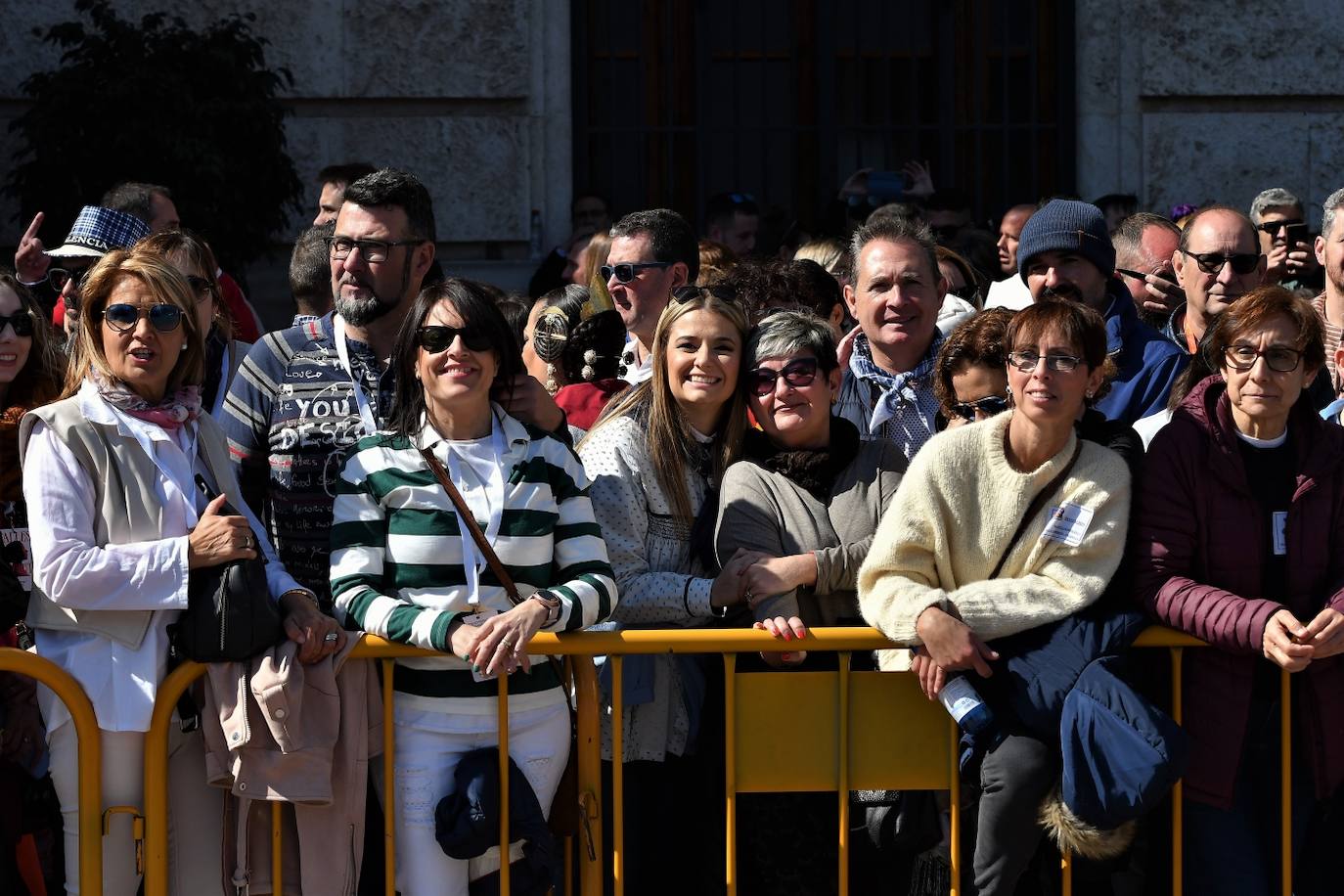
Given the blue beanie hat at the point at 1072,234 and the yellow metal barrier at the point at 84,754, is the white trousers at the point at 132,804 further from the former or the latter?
the blue beanie hat at the point at 1072,234

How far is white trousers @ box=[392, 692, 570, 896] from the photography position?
427 cm

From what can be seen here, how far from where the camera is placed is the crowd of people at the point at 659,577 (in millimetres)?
4184

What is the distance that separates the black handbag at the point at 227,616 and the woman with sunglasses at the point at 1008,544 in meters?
1.41

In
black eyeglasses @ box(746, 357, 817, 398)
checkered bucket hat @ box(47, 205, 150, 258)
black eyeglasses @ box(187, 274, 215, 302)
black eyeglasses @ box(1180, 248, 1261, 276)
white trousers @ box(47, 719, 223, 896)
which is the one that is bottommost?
white trousers @ box(47, 719, 223, 896)

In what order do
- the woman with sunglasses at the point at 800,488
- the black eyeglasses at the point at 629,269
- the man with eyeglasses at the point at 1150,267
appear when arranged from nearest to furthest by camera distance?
the woman with sunglasses at the point at 800,488
the black eyeglasses at the point at 629,269
the man with eyeglasses at the point at 1150,267

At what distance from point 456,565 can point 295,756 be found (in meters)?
0.57

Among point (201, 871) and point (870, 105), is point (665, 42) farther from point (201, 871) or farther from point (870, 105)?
point (201, 871)

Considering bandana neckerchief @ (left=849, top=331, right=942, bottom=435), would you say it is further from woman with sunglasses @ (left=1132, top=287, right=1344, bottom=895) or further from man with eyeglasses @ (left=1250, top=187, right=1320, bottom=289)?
man with eyeglasses @ (left=1250, top=187, right=1320, bottom=289)

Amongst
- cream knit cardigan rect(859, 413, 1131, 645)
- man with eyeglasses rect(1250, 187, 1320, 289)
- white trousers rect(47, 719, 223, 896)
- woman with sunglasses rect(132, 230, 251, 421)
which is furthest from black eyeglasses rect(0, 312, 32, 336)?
man with eyeglasses rect(1250, 187, 1320, 289)

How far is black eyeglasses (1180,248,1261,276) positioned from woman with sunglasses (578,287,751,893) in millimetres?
1880

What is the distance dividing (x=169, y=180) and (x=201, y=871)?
498cm

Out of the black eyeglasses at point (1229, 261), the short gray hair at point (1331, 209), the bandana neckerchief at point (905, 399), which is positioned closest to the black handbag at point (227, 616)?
the bandana neckerchief at point (905, 399)

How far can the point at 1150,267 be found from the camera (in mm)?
7008

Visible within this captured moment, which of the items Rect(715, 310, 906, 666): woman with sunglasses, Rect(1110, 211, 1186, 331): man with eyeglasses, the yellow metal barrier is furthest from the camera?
Rect(1110, 211, 1186, 331): man with eyeglasses
